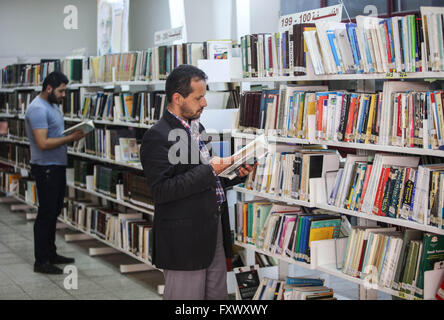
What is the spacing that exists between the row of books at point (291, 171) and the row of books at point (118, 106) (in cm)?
149

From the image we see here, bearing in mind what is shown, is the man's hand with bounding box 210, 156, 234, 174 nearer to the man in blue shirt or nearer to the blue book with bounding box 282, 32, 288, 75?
the blue book with bounding box 282, 32, 288, 75

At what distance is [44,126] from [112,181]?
3.05ft

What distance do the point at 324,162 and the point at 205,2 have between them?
4.86m

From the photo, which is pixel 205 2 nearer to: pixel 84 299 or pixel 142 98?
pixel 142 98

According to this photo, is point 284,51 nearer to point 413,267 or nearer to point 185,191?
point 185,191

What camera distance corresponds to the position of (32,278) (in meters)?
5.67

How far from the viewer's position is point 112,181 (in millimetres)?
6211

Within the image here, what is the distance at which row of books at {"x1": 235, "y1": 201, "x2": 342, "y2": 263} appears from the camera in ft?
11.8

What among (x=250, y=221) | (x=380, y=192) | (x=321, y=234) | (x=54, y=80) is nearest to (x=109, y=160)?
(x=54, y=80)

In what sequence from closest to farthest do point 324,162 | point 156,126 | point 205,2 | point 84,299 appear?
point 156,126
point 324,162
point 84,299
point 205,2

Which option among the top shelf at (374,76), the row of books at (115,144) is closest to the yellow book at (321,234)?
the top shelf at (374,76)

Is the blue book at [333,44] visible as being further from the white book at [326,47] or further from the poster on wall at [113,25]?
the poster on wall at [113,25]

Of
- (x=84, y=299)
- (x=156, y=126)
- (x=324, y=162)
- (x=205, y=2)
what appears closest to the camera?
(x=156, y=126)
